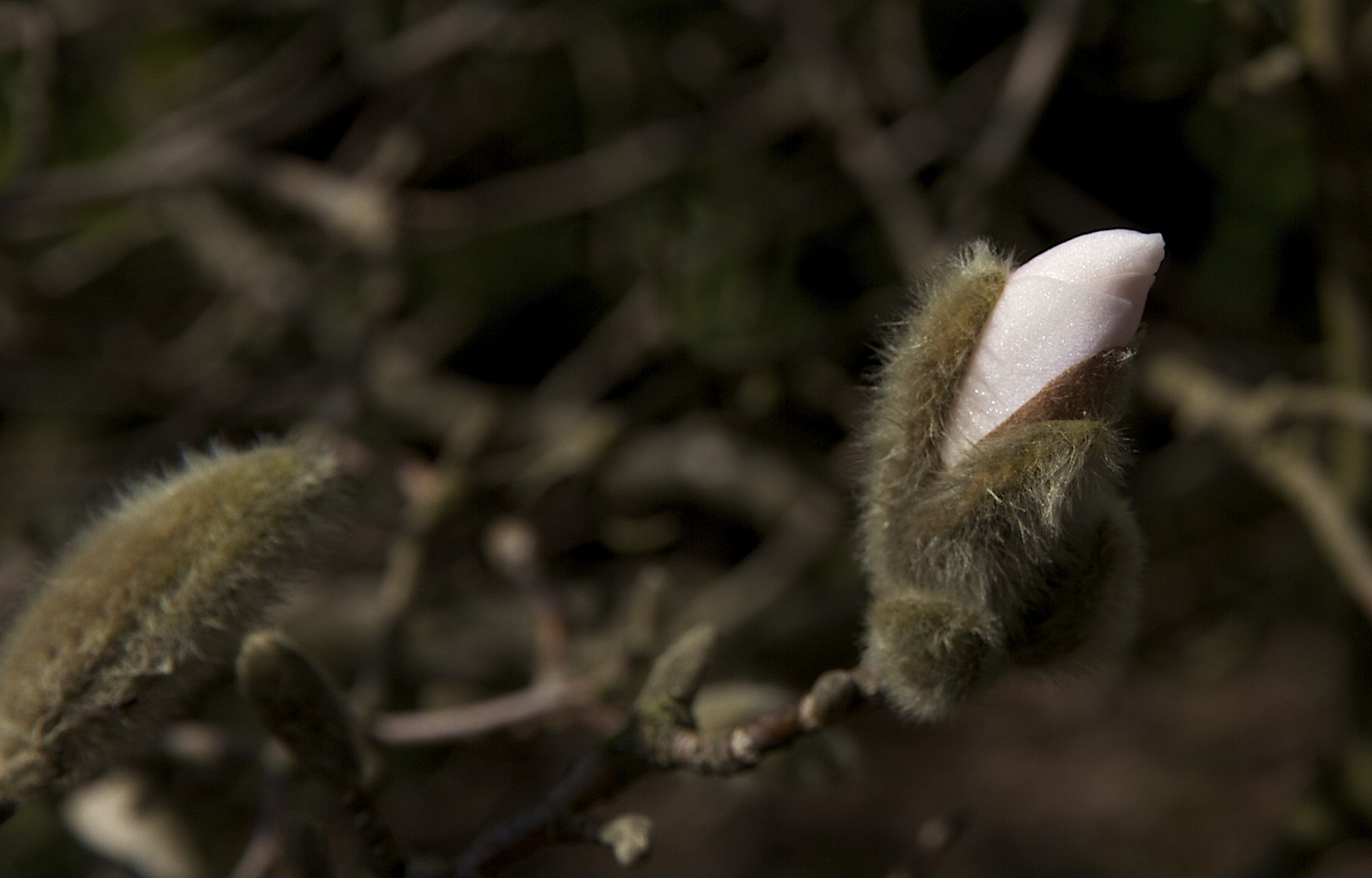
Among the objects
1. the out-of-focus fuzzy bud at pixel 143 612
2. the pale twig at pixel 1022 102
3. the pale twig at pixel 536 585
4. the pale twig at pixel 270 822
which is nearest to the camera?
the out-of-focus fuzzy bud at pixel 143 612

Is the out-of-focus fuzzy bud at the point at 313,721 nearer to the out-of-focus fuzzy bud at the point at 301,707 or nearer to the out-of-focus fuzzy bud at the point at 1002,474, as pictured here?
the out-of-focus fuzzy bud at the point at 301,707

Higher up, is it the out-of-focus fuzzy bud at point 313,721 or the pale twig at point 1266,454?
the out-of-focus fuzzy bud at point 313,721

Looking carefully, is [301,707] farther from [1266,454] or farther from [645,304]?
[645,304]

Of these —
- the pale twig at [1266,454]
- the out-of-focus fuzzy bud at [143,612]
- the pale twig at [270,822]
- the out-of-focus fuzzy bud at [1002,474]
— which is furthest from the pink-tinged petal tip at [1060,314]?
the pale twig at [270,822]

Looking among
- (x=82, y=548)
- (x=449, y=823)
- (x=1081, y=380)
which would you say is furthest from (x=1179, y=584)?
(x=82, y=548)

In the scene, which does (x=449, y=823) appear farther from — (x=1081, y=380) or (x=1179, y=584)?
(x=1081, y=380)

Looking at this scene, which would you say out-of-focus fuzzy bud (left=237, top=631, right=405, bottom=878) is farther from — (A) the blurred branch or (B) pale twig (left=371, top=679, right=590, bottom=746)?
(A) the blurred branch
